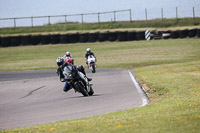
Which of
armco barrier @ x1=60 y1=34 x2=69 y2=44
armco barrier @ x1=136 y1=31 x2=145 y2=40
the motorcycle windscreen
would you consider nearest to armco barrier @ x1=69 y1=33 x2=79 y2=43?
armco barrier @ x1=60 y1=34 x2=69 y2=44

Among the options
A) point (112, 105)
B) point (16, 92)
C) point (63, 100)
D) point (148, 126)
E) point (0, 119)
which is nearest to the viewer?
point (148, 126)

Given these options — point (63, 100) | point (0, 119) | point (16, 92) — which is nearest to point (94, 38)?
point (16, 92)

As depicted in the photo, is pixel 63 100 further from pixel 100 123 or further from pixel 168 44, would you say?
pixel 168 44

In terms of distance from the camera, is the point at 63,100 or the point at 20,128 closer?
the point at 20,128

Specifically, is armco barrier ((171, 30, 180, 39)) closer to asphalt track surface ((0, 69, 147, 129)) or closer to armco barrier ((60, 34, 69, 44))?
armco barrier ((60, 34, 69, 44))

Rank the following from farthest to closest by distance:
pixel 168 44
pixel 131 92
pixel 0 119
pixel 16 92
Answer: pixel 168 44
pixel 16 92
pixel 131 92
pixel 0 119

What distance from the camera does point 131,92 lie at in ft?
51.1

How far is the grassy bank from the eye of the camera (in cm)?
5559

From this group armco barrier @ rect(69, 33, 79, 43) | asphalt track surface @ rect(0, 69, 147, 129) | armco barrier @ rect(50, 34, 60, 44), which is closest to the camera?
asphalt track surface @ rect(0, 69, 147, 129)

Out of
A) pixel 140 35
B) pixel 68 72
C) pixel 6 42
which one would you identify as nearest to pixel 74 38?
pixel 140 35

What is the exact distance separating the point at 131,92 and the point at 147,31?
34504 millimetres

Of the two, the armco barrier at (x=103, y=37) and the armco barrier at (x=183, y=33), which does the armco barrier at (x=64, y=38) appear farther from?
the armco barrier at (x=183, y=33)

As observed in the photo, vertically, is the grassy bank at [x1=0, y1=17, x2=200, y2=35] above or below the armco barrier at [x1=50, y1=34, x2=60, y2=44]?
above

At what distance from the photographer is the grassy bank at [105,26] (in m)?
55.6
